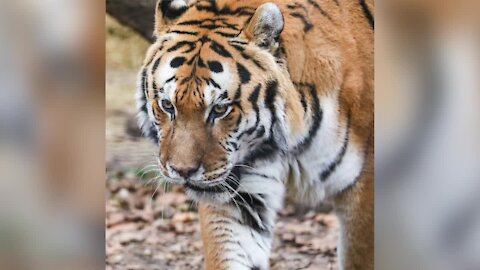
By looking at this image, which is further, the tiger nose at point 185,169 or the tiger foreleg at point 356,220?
the tiger foreleg at point 356,220

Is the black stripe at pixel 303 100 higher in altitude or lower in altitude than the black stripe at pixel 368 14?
lower

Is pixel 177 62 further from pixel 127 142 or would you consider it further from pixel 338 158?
pixel 338 158

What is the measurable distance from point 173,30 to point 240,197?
32.5 inches

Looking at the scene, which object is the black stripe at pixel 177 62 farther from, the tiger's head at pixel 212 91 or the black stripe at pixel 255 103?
the black stripe at pixel 255 103

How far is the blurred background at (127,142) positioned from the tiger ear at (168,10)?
64 millimetres

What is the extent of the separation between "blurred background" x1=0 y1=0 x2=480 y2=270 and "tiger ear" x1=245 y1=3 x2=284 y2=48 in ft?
1.57

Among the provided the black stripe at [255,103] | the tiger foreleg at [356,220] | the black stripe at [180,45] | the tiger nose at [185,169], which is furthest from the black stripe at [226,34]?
the tiger foreleg at [356,220]

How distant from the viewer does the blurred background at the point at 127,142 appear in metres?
3.68

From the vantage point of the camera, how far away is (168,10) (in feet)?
12.2

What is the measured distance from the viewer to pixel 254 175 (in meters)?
3.71

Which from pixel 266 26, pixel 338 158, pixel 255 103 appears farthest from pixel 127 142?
pixel 338 158
